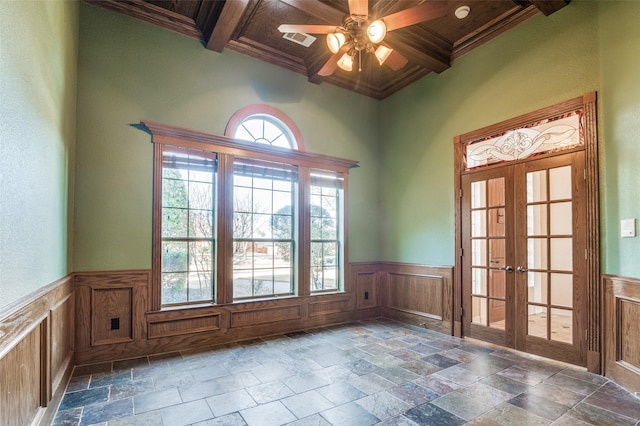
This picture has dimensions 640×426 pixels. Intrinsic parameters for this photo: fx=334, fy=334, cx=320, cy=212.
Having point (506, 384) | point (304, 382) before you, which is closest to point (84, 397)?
point (304, 382)

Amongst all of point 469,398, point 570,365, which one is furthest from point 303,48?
point 570,365

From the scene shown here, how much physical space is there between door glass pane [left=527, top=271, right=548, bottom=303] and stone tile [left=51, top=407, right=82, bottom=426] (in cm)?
437

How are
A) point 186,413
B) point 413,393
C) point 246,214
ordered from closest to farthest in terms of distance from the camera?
point 186,413
point 413,393
point 246,214

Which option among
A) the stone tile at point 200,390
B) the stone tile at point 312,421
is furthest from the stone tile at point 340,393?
the stone tile at point 200,390

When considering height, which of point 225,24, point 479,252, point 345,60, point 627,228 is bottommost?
point 479,252

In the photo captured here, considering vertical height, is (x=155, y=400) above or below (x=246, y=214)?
below

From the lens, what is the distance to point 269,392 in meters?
2.82

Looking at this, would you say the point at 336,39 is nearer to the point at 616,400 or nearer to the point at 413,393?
the point at 413,393

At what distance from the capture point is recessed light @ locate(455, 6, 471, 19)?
12.5ft

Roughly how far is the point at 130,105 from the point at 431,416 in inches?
168

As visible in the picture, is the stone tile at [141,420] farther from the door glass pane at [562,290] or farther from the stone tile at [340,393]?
the door glass pane at [562,290]

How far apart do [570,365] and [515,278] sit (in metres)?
0.98

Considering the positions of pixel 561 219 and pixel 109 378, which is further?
pixel 561 219

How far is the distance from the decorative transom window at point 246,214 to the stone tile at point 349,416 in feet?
7.19
